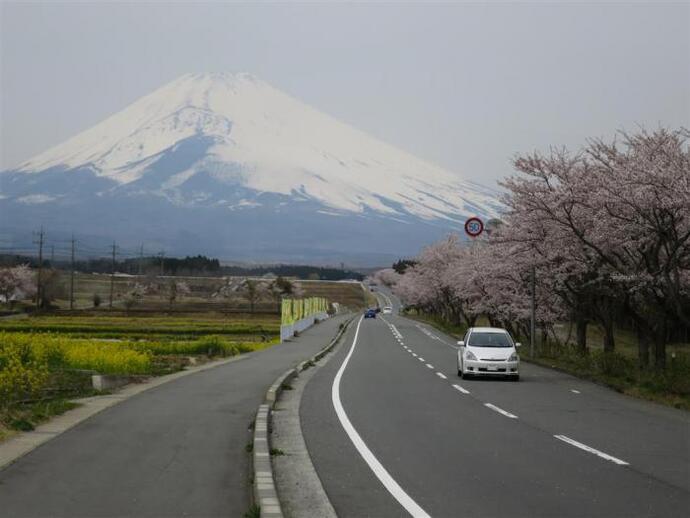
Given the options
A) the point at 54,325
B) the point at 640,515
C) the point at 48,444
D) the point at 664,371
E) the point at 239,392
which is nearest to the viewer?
the point at 640,515

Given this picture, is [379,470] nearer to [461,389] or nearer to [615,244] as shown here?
[461,389]

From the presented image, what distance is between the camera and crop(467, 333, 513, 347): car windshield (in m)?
25.3

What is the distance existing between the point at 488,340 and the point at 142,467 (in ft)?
55.5

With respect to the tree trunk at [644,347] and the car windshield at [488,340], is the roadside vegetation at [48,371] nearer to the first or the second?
the car windshield at [488,340]

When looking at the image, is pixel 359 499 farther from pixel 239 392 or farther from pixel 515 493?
pixel 239 392

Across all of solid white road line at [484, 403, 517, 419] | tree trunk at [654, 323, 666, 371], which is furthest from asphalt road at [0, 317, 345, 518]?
tree trunk at [654, 323, 666, 371]

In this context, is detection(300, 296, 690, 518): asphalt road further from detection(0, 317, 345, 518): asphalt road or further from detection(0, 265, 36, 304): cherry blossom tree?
detection(0, 265, 36, 304): cherry blossom tree

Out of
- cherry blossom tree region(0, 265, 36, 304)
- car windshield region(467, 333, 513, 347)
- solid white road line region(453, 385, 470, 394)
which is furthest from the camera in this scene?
cherry blossom tree region(0, 265, 36, 304)

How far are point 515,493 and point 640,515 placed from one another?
4.13 feet

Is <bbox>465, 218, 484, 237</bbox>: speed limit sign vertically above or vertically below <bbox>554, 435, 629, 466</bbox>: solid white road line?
above

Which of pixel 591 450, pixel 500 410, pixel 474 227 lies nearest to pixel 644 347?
pixel 500 410

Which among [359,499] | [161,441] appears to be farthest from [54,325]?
[359,499]

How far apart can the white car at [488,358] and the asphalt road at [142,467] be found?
9.60m

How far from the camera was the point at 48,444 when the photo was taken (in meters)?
11.0
